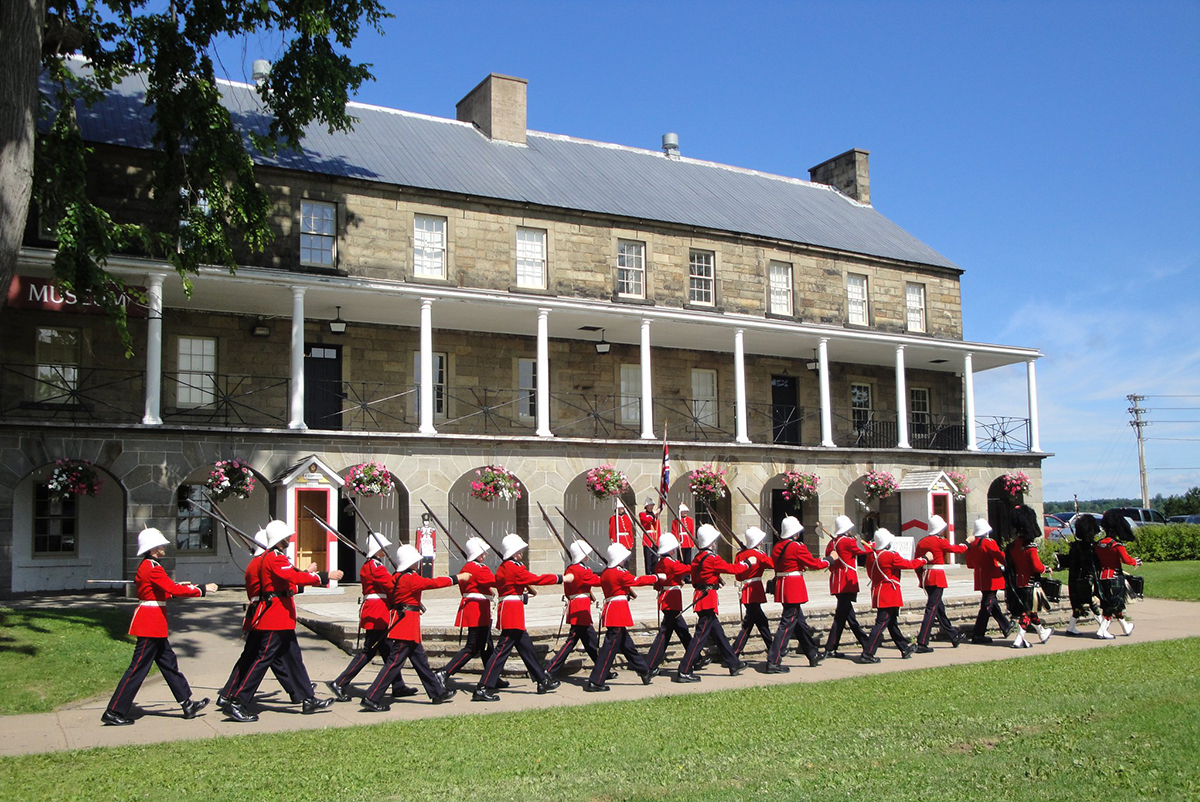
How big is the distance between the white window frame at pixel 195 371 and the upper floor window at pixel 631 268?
29.9 ft

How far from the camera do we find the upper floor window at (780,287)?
87.9ft

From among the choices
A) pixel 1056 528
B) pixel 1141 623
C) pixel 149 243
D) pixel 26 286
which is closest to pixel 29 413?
pixel 26 286

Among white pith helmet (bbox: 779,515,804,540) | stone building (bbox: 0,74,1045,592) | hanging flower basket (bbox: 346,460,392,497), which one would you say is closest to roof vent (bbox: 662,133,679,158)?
stone building (bbox: 0,74,1045,592)

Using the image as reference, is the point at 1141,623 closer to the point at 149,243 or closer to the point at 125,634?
the point at 125,634

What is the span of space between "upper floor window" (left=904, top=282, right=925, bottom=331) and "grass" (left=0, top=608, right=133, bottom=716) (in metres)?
21.8

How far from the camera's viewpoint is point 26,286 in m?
18.0

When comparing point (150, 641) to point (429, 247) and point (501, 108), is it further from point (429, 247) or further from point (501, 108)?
point (501, 108)

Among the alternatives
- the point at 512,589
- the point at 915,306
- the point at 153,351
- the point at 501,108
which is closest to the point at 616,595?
the point at 512,589

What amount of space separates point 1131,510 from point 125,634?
1478 inches

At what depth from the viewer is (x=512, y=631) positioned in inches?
415

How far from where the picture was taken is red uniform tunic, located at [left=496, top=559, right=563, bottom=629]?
415 inches

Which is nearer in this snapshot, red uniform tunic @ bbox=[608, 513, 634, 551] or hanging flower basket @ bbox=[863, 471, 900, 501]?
red uniform tunic @ bbox=[608, 513, 634, 551]

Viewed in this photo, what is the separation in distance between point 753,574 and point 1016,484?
17.8 meters

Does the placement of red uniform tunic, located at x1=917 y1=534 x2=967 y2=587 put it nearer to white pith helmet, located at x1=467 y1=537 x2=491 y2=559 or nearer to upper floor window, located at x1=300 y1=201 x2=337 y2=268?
white pith helmet, located at x1=467 y1=537 x2=491 y2=559
